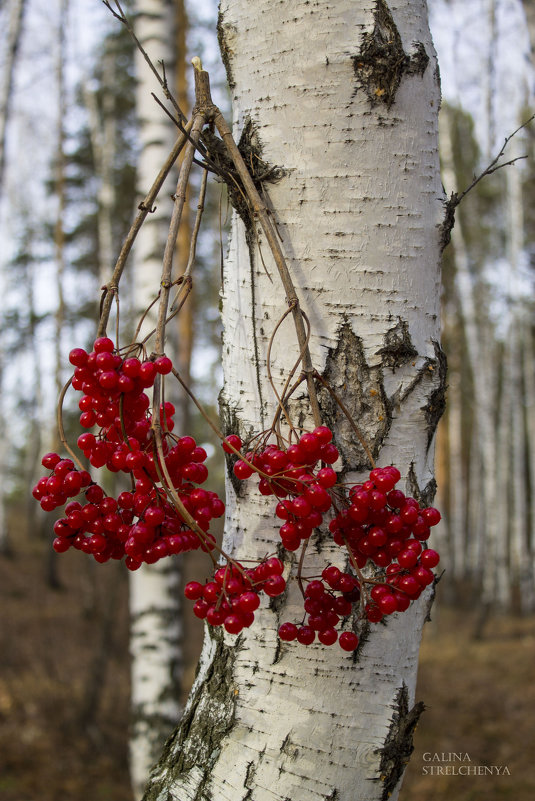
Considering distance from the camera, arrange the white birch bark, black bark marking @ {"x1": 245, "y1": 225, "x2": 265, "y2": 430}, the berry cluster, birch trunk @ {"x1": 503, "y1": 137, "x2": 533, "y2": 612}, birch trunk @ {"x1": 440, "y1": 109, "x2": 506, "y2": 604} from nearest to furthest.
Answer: the berry cluster
black bark marking @ {"x1": 245, "y1": 225, "x2": 265, "y2": 430}
the white birch bark
birch trunk @ {"x1": 440, "y1": 109, "x2": 506, "y2": 604}
birch trunk @ {"x1": 503, "y1": 137, "x2": 533, "y2": 612}

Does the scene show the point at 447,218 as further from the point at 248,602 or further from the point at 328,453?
the point at 248,602

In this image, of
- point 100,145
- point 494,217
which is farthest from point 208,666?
point 494,217

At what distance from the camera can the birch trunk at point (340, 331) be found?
3.20 ft

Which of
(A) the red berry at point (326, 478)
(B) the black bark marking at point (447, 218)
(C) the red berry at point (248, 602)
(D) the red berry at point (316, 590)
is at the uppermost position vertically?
(B) the black bark marking at point (447, 218)

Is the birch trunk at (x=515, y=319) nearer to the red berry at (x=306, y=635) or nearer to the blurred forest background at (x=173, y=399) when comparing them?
the blurred forest background at (x=173, y=399)

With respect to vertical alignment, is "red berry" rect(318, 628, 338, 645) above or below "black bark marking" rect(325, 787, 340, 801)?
above

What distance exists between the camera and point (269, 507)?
103 cm

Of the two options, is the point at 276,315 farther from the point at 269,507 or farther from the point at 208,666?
the point at 208,666

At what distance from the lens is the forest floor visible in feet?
16.3

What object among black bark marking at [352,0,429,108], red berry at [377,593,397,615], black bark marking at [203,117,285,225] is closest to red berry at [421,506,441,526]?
red berry at [377,593,397,615]

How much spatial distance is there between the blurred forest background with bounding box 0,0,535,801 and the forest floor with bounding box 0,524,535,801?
23mm

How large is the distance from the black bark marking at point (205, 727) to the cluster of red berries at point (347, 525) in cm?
24

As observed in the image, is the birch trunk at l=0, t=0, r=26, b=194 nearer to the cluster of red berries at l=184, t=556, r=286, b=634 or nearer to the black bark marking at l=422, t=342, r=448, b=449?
the black bark marking at l=422, t=342, r=448, b=449

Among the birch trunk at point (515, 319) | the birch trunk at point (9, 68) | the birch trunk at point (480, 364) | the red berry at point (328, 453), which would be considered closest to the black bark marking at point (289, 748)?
the red berry at point (328, 453)
